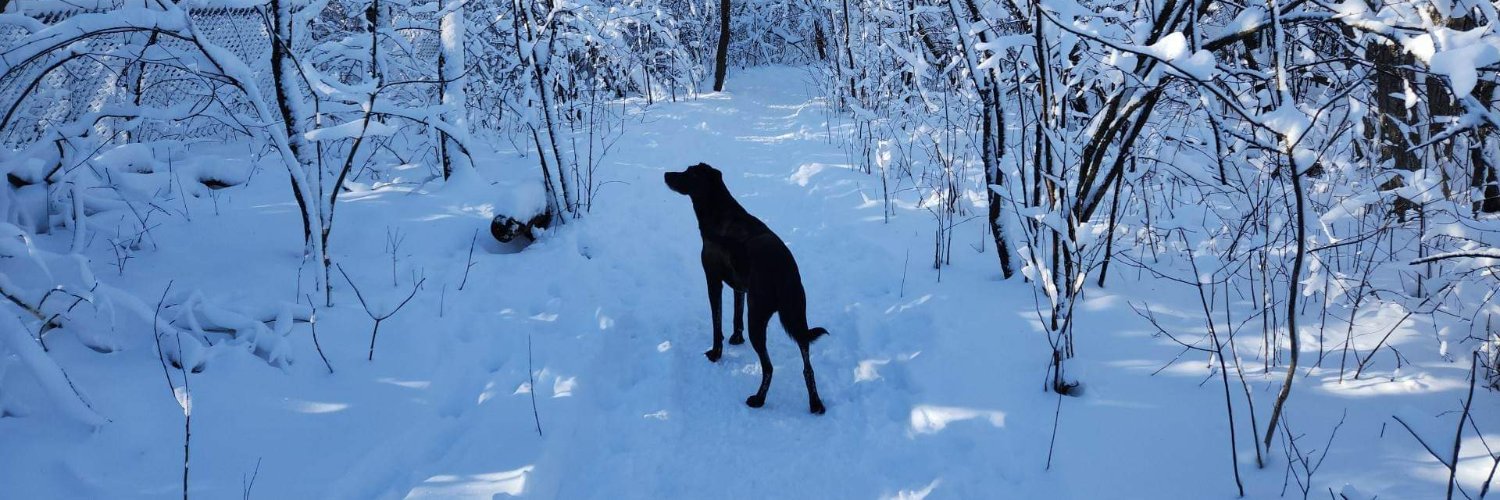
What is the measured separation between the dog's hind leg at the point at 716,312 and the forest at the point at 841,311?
4 centimetres

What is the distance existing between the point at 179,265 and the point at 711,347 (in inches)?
115

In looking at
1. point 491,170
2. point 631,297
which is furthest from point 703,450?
point 491,170

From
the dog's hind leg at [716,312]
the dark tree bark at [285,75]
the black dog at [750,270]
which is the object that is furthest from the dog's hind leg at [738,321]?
the dark tree bark at [285,75]

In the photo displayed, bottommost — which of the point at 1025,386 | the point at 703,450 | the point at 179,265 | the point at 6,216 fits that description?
the point at 703,450

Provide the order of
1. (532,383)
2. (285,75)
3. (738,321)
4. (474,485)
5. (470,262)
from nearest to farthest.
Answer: (474,485), (532,383), (285,75), (738,321), (470,262)

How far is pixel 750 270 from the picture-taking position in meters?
3.54

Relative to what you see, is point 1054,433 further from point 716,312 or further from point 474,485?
point 474,485

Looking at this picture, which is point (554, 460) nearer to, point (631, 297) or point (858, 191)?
point (631, 297)

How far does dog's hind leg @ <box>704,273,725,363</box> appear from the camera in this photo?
3.88m

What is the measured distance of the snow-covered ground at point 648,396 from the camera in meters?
2.51

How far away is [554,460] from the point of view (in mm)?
2883

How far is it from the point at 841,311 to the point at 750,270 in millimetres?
1067

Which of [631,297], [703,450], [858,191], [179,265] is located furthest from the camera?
[858,191]

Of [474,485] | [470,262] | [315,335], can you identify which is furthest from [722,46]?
[474,485]
